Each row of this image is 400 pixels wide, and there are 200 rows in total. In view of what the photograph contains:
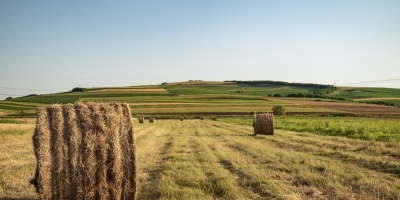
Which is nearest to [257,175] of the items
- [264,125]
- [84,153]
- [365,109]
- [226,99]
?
[84,153]

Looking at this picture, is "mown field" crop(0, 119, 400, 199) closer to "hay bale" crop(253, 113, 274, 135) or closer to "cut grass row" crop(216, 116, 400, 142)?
"cut grass row" crop(216, 116, 400, 142)

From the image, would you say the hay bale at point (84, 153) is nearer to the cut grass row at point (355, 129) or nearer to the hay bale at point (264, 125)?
the cut grass row at point (355, 129)

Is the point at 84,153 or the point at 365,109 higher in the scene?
the point at 84,153

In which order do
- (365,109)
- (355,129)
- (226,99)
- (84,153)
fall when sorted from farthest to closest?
(226,99) < (365,109) < (355,129) < (84,153)

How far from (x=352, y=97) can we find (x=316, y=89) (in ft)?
62.8

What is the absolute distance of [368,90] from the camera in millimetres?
121875

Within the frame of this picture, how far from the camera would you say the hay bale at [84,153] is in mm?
6828

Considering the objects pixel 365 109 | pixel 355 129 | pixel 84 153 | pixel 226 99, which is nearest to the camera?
pixel 84 153

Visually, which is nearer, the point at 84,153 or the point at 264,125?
the point at 84,153

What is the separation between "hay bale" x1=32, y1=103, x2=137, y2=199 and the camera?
6.83 meters

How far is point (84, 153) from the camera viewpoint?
7.00m

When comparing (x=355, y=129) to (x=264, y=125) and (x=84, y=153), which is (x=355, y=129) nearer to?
(x=264, y=125)

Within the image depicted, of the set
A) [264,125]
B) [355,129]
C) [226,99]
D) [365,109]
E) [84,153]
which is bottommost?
[365,109]

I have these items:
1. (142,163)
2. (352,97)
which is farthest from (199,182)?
(352,97)
